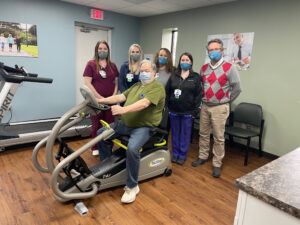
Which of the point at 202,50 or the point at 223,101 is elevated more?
the point at 202,50

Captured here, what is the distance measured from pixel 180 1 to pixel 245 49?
54.2 inches

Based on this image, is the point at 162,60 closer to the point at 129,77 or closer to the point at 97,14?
the point at 129,77

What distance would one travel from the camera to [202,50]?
14.4ft

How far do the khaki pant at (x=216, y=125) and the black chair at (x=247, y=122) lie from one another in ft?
1.50

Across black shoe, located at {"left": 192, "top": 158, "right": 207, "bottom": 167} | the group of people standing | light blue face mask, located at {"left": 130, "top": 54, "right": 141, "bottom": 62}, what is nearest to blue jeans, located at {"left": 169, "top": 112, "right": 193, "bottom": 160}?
the group of people standing

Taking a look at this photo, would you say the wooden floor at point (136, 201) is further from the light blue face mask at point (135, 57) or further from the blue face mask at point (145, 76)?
the light blue face mask at point (135, 57)

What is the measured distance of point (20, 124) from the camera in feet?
12.6

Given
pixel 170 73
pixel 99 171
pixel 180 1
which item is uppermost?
pixel 180 1

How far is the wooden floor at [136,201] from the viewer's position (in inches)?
80.6

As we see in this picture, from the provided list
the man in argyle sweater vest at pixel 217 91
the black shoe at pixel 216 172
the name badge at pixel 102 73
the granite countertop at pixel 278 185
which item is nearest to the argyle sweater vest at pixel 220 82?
the man in argyle sweater vest at pixel 217 91

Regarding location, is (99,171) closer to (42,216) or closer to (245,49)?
(42,216)

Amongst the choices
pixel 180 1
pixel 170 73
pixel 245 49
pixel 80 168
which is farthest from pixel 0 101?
pixel 245 49

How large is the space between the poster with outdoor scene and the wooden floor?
76.2 inches

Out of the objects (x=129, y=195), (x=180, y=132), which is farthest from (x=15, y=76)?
(x=180, y=132)
